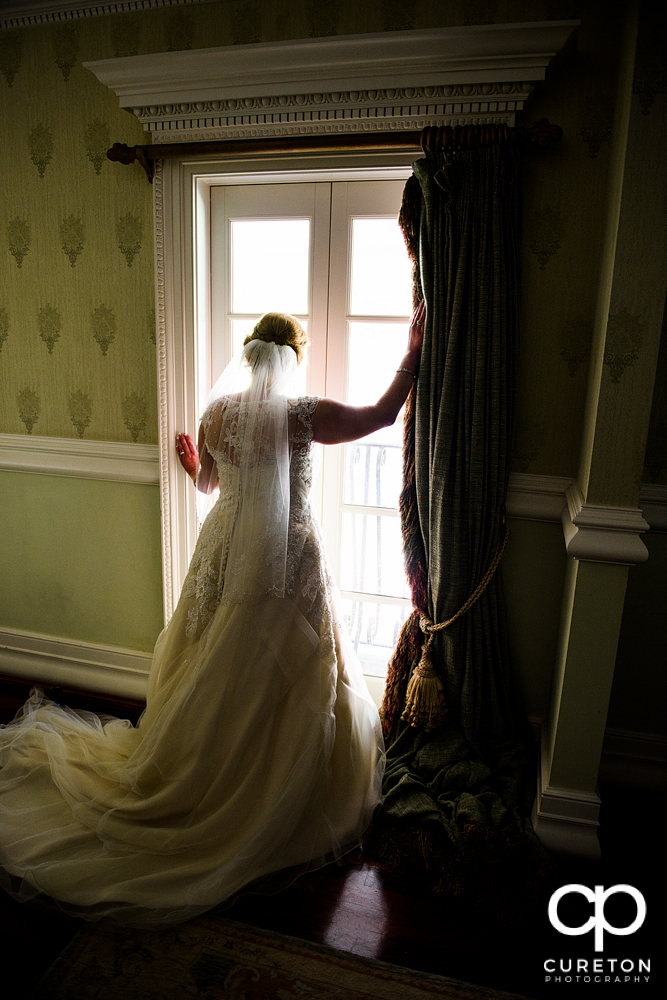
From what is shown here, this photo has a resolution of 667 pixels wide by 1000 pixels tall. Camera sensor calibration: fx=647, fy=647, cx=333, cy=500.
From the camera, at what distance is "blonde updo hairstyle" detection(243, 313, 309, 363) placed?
2002 millimetres

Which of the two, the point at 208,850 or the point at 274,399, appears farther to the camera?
the point at 274,399

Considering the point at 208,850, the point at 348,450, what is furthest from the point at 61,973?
the point at 348,450

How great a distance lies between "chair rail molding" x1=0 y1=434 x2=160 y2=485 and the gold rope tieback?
1.25m

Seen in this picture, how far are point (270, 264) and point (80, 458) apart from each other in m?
1.12

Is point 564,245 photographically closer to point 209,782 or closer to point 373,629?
point 373,629

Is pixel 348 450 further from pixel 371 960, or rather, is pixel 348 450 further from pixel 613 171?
pixel 371 960

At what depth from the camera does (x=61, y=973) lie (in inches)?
60.4

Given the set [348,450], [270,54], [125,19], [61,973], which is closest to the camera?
[61,973]

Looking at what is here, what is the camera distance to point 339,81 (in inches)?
81.4

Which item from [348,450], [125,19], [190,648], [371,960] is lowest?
[371,960]

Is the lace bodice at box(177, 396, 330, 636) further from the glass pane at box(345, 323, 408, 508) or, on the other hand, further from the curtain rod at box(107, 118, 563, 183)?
the curtain rod at box(107, 118, 563, 183)

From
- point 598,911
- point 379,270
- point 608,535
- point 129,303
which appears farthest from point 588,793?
point 129,303

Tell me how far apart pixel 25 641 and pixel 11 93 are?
226 centimetres
